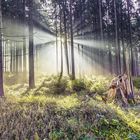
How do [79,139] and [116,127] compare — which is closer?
[79,139]

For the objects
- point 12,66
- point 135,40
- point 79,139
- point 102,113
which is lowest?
point 79,139

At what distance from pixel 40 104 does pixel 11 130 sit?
4.17 feet

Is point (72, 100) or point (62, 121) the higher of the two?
point (72, 100)

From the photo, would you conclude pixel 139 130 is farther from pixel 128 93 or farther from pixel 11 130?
pixel 128 93

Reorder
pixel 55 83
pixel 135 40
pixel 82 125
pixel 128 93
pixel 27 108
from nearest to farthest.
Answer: pixel 82 125
pixel 27 108
pixel 128 93
pixel 55 83
pixel 135 40

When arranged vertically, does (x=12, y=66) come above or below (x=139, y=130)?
above

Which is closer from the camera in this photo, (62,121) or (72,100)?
(62,121)

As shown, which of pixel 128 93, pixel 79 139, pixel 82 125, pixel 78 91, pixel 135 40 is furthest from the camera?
pixel 135 40

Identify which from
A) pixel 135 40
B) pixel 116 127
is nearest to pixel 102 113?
pixel 116 127

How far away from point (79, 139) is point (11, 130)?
1529 mm

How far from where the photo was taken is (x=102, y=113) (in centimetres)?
695

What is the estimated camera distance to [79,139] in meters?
5.95

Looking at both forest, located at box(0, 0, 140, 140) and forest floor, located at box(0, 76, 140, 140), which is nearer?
forest floor, located at box(0, 76, 140, 140)

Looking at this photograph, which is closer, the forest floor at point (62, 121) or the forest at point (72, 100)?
the forest floor at point (62, 121)
